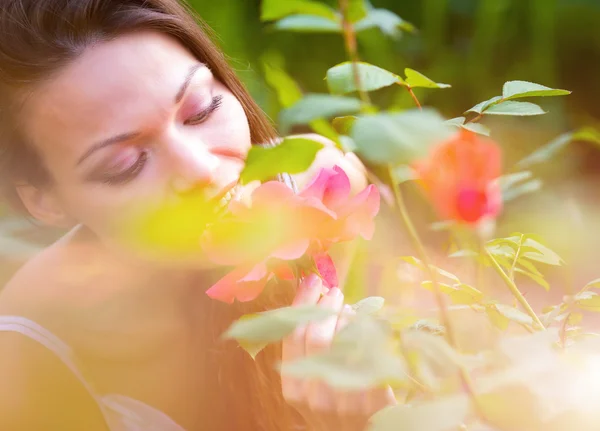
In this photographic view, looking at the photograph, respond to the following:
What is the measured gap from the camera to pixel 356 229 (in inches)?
23.5

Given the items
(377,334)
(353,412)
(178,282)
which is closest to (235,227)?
(377,334)

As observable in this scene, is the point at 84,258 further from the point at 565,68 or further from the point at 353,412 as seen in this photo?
the point at 565,68

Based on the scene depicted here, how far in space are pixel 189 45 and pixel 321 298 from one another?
1.81 ft

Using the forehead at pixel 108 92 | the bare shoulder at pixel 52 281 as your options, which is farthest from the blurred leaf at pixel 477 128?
the bare shoulder at pixel 52 281

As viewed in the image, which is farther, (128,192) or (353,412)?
(128,192)

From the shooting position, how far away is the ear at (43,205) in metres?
1.07

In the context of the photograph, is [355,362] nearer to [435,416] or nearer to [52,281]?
[435,416]

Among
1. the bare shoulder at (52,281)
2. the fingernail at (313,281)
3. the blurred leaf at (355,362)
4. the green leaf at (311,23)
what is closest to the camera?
the blurred leaf at (355,362)

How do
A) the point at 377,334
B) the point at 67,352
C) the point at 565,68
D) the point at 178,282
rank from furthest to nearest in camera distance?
the point at 565,68
the point at 67,352
the point at 178,282
the point at 377,334

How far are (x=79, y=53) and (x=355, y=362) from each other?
29.2 inches

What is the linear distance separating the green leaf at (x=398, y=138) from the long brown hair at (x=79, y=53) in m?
0.71

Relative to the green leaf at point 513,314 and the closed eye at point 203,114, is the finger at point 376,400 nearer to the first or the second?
the green leaf at point 513,314

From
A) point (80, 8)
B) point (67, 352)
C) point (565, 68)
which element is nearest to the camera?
point (80, 8)

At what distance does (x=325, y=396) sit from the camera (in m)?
0.69
